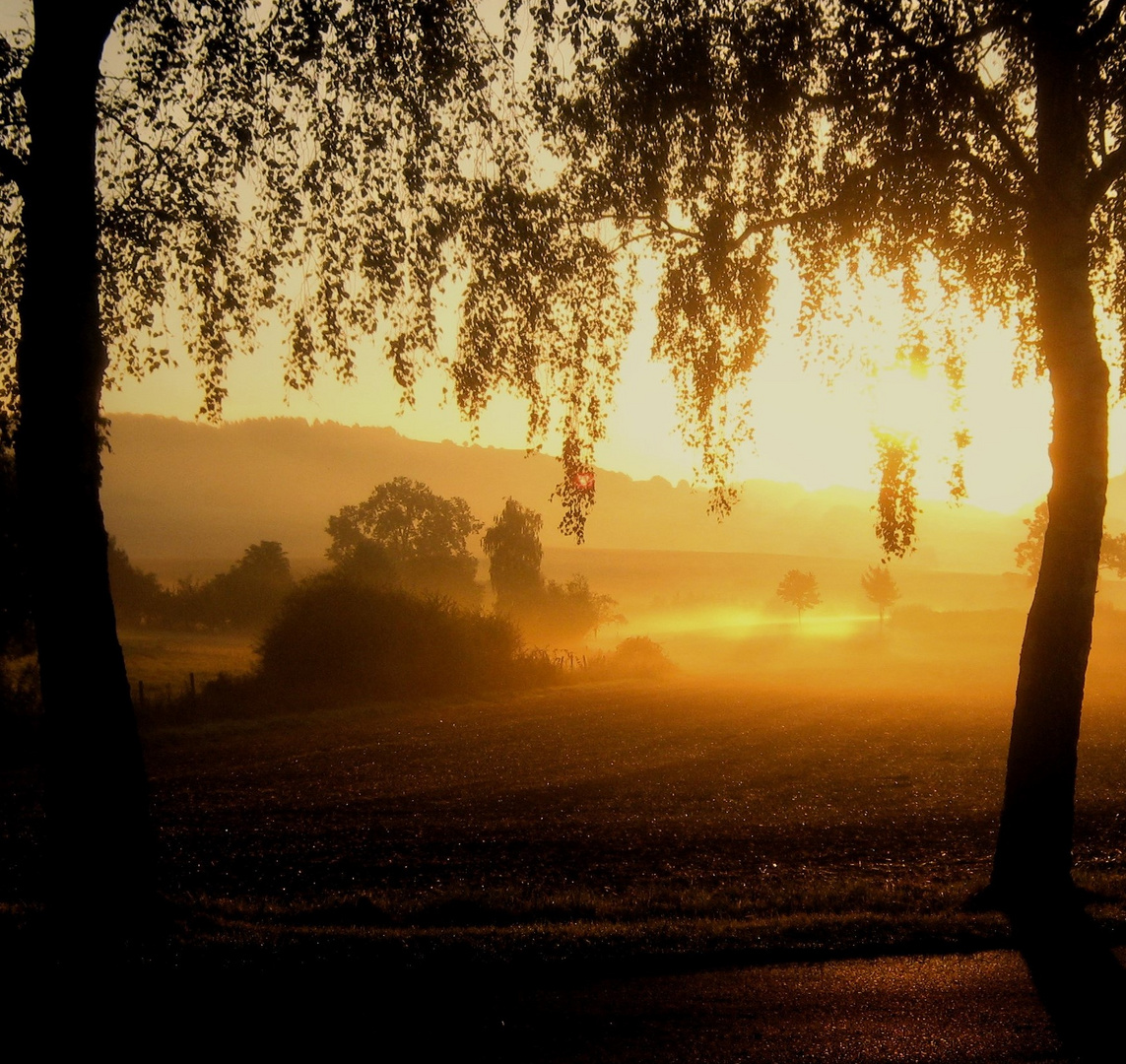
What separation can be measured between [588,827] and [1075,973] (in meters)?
10.4

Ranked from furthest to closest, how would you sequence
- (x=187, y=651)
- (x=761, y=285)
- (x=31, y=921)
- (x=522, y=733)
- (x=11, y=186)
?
(x=187, y=651), (x=522, y=733), (x=761, y=285), (x=11, y=186), (x=31, y=921)

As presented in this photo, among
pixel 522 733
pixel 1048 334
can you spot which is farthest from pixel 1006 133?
pixel 522 733

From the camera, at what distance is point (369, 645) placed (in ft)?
152

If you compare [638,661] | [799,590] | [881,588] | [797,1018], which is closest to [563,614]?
[638,661]

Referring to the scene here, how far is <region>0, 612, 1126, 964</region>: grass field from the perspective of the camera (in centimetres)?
741

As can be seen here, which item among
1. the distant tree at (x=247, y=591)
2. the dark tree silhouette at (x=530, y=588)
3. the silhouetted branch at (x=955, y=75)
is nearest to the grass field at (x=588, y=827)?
the silhouetted branch at (x=955, y=75)

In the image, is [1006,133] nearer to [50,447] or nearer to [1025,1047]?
[1025,1047]

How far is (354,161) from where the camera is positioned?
32.2ft

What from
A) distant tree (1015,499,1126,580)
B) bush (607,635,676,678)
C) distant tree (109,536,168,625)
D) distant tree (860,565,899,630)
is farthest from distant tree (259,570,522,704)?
distant tree (1015,499,1126,580)

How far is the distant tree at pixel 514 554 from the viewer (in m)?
90.6

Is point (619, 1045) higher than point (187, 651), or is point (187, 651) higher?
point (619, 1045)

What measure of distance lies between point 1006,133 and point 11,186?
11597 millimetres

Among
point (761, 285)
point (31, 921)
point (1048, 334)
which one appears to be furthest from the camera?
point (761, 285)

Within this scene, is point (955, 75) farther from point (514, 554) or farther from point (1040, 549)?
point (1040, 549)
